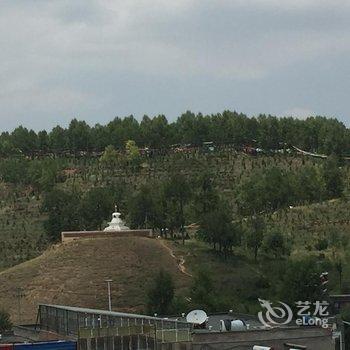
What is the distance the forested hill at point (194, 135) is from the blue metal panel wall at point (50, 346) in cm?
9287

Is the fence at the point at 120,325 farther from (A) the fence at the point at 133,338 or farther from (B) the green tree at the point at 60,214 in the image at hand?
(B) the green tree at the point at 60,214

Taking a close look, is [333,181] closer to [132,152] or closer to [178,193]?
[178,193]

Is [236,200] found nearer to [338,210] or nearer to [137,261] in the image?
[338,210]

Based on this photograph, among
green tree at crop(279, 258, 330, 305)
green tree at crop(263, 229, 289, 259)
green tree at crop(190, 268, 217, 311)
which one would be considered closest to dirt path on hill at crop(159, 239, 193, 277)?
green tree at crop(190, 268, 217, 311)

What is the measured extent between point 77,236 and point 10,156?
5221 centimetres

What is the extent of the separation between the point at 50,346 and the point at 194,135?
327 ft

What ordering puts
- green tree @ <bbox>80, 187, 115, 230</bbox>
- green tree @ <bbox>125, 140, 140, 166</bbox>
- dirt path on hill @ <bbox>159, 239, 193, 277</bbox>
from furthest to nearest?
green tree @ <bbox>125, 140, 140, 166</bbox> → green tree @ <bbox>80, 187, 115, 230</bbox> → dirt path on hill @ <bbox>159, 239, 193, 277</bbox>

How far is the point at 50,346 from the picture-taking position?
37969mm

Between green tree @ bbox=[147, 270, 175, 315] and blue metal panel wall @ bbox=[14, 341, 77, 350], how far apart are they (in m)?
31.0

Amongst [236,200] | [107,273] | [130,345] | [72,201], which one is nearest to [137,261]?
[107,273]

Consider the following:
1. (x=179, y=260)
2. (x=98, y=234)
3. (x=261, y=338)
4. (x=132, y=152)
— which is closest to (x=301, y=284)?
(x=179, y=260)

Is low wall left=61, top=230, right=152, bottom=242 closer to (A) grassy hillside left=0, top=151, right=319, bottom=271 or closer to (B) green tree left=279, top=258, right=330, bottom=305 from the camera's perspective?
(A) grassy hillside left=0, top=151, right=319, bottom=271

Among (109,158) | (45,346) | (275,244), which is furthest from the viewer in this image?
(109,158)

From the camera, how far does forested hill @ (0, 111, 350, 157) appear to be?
13450 cm
